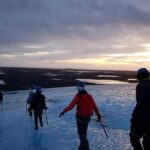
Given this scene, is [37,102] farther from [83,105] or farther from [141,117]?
[141,117]

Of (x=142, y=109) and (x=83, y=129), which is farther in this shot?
(x=83, y=129)

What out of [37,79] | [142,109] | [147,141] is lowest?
[37,79]

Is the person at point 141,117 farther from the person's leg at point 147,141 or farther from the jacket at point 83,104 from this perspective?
the jacket at point 83,104

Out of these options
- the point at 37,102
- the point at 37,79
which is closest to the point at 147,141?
the point at 37,102

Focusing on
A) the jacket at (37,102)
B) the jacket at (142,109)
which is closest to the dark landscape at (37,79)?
Result: the jacket at (37,102)

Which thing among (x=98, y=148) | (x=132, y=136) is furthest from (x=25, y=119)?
(x=132, y=136)

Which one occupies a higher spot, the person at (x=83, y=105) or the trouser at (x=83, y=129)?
the person at (x=83, y=105)

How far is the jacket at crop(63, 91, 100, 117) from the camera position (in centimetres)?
1017

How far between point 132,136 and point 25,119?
43.0 feet

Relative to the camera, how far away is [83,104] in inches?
400

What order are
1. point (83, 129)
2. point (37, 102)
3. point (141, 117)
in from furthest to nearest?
point (37, 102) < point (83, 129) < point (141, 117)

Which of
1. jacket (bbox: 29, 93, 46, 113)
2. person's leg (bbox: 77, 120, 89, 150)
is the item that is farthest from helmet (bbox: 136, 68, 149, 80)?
jacket (bbox: 29, 93, 46, 113)

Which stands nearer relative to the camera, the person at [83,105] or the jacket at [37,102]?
the person at [83,105]

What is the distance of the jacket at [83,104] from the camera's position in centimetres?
1017
